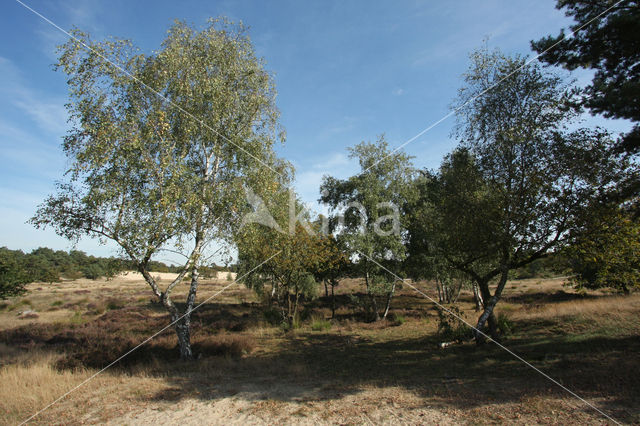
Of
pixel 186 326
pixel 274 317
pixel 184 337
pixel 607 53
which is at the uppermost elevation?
pixel 607 53

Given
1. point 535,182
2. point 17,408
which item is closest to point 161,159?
point 17,408

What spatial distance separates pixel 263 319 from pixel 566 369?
2137 centimetres

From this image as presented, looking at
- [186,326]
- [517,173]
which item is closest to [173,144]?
[186,326]

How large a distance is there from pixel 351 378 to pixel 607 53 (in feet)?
43.5

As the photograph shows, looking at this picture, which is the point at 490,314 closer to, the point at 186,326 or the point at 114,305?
the point at 186,326

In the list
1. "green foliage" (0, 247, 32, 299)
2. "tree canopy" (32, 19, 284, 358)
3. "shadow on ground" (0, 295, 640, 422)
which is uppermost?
"tree canopy" (32, 19, 284, 358)

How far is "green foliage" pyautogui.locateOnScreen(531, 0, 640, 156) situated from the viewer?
8.97 metres

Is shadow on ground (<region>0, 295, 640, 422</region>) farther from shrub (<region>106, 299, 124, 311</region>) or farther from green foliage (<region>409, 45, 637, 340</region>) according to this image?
shrub (<region>106, 299, 124, 311</region>)

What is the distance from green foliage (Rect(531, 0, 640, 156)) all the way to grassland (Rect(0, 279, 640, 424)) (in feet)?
23.8

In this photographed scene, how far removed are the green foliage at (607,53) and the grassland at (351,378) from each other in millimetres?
7268

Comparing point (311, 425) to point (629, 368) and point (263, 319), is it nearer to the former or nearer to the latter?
point (629, 368)

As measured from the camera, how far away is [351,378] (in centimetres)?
1072

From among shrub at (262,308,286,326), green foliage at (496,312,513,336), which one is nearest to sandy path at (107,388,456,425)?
green foliage at (496,312,513,336)

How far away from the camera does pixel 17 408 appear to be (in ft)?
28.9
